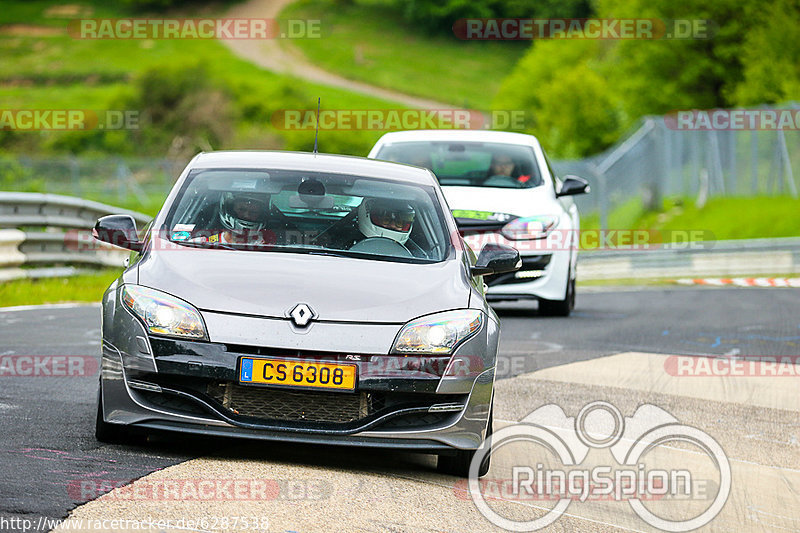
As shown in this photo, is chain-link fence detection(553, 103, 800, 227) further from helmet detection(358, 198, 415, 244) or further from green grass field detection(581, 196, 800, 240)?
helmet detection(358, 198, 415, 244)

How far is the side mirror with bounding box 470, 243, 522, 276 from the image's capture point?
7105 millimetres

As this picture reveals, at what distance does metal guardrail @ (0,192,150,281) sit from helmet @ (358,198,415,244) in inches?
333

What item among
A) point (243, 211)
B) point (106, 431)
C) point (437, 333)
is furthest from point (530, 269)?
point (106, 431)

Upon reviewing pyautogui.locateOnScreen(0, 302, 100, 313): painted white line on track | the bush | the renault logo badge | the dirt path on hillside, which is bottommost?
pyautogui.locateOnScreen(0, 302, 100, 313): painted white line on track

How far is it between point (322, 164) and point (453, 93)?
110918 mm

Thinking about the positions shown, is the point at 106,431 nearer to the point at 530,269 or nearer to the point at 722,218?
the point at 530,269

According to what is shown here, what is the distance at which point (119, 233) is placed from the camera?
6883 mm

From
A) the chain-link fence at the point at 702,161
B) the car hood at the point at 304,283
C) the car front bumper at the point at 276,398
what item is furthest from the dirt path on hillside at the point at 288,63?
the car front bumper at the point at 276,398

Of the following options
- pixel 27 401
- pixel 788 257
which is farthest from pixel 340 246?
pixel 788 257

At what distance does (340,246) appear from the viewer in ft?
22.5

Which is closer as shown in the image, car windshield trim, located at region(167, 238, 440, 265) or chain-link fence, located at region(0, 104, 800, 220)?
car windshield trim, located at region(167, 238, 440, 265)

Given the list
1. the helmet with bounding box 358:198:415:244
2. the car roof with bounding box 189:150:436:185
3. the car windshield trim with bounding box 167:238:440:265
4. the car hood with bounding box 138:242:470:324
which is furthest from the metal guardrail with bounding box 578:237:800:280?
the car hood with bounding box 138:242:470:324

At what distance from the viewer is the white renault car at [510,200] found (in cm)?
1331

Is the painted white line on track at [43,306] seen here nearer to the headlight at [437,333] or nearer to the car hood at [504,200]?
the car hood at [504,200]
